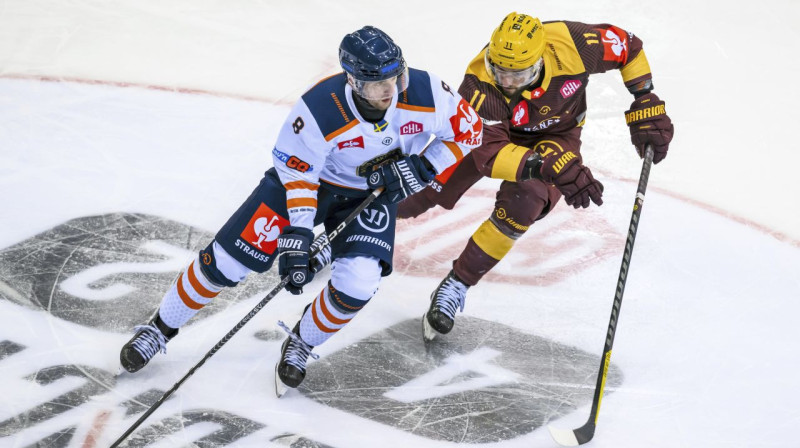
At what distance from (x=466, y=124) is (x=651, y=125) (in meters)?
0.90

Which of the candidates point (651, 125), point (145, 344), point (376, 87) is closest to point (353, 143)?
point (376, 87)

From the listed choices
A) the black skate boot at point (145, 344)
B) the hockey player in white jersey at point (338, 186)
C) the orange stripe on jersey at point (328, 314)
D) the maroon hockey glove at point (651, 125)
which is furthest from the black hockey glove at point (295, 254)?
the maroon hockey glove at point (651, 125)

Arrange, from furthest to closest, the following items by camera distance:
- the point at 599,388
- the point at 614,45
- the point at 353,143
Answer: the point at 614,45 < the point at 599,388 < the point at 353,143

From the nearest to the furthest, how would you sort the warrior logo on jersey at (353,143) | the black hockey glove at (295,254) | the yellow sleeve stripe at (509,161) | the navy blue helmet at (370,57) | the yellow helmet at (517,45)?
1. the navy blue helmet at (370,57)
2. the black hockey glove at (295,254)
3. the warrior logo on jersey at (353,143)
4. the yellow helmet at (517,45)
5. the yellow sleeve stripe at (509,161)

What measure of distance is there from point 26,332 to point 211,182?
1.29 m

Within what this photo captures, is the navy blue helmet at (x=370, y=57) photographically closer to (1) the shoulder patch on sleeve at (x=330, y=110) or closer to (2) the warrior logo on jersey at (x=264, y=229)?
(1) the shoulder patch on sleeve at (x=330, y=110)

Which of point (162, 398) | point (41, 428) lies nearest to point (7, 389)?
point (41, 428)

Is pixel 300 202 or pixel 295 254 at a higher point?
pixel 300 202

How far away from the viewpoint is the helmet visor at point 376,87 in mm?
3009

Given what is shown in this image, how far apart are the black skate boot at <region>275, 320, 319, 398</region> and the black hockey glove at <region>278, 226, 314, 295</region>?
0.38m

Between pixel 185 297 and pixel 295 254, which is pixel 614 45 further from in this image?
pixel 185 297

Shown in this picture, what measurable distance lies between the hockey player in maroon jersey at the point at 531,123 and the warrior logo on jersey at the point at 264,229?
0.64m

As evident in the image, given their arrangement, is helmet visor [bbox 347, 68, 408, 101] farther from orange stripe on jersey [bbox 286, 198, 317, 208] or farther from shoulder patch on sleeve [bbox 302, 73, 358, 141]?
orange stripe on jersey [bbox 286, 198, 317, 208]

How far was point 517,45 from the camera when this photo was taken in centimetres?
346
